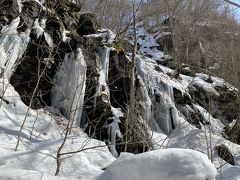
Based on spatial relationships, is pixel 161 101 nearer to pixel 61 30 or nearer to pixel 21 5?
pixel 61 30

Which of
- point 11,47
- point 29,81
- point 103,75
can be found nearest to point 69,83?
point 29,81

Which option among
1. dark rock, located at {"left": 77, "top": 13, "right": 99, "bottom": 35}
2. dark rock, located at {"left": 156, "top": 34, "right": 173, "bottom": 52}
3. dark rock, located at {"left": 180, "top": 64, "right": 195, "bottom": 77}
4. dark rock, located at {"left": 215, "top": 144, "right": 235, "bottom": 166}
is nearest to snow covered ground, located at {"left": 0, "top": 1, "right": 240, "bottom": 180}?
dark rock, located at {"left": 215, "top": 144, "right": 235, "bottom": 166}

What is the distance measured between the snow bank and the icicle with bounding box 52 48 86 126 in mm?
5437

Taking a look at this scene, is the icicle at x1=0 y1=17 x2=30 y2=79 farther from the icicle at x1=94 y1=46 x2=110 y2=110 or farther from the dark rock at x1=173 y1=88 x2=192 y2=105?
the dark rock at x1=173 y1=88 x2=192 y2=105

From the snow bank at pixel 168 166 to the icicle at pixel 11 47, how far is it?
548cm

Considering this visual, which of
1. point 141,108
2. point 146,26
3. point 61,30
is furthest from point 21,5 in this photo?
point 146,26

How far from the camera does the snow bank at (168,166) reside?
307cm

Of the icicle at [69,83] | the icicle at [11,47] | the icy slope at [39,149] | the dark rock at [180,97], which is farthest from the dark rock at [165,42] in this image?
the icy slope at [39,149]

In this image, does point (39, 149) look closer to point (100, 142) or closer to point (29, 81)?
Answer: point (100, 142)

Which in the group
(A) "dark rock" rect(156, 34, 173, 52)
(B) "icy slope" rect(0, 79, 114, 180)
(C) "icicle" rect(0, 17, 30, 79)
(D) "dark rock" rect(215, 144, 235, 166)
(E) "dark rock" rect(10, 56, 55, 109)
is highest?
(A) "dark rock" rect(156, 34, 173, 52)

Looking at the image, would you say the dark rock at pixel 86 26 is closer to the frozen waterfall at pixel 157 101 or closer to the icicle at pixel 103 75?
the icicle at pixel 103 75

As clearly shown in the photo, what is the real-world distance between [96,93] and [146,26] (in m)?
12.6

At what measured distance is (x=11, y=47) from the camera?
841cm

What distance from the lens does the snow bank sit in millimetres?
3074
